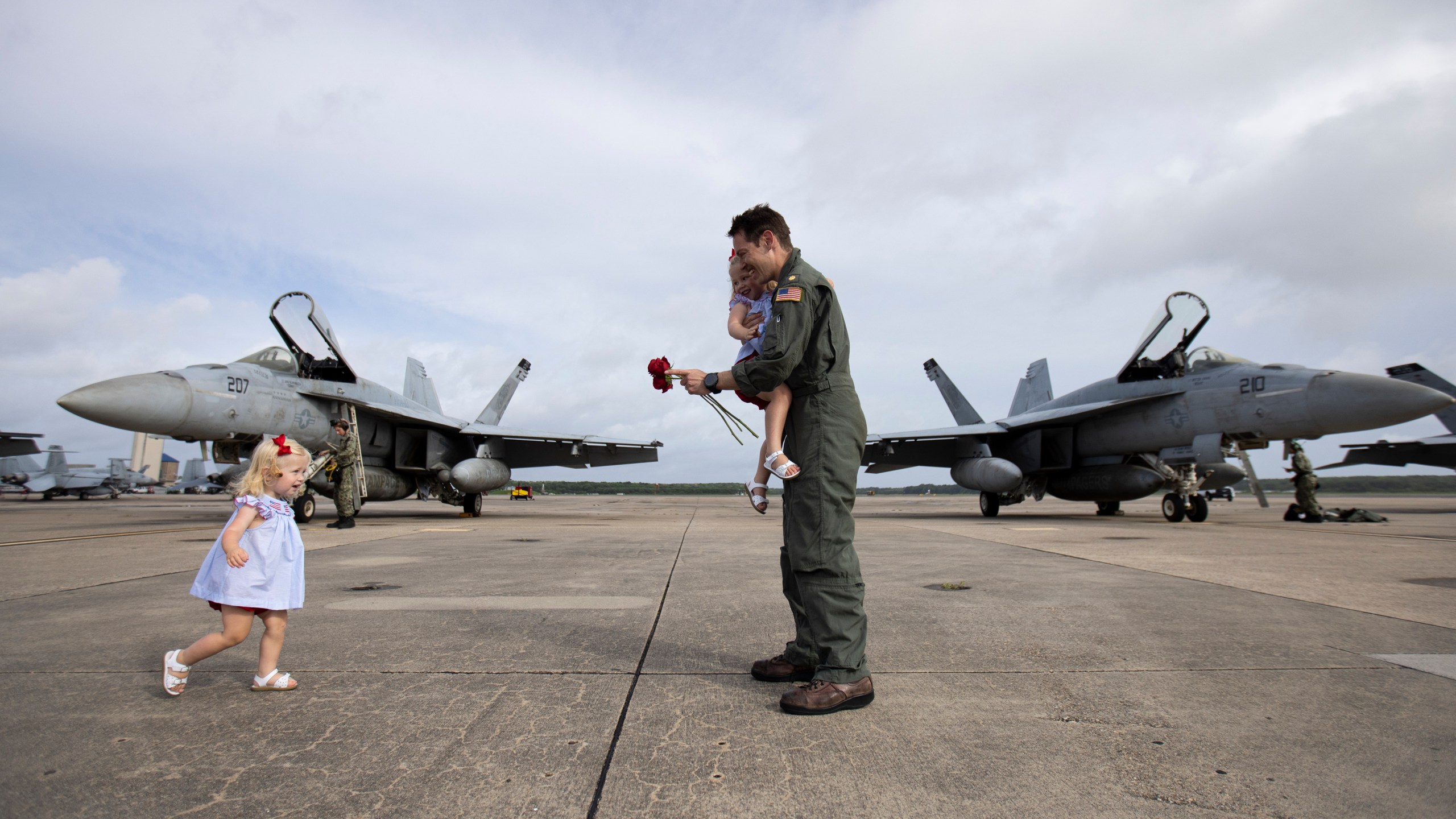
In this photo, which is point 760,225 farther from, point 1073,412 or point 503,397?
point 503,397

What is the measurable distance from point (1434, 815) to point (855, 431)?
175cm

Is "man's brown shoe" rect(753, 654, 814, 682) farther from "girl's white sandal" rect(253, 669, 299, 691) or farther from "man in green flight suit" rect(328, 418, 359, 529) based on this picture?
"man in green flight suit" rect(328, 418, 359, 529)

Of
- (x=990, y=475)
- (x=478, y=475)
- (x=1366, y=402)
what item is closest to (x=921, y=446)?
(x=990, y=475)

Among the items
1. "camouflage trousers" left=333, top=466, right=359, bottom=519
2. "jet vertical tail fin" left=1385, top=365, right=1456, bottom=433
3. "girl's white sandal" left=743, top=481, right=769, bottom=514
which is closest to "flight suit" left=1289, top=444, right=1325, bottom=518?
"jet vertical tail fin" left=1385, top=365, right=1456, bottom=433

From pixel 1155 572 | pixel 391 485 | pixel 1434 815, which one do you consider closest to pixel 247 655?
pixel 1434 815

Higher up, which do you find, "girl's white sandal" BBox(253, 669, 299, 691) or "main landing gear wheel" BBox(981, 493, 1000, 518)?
"girl's white sandal" BBox(253, 669, 299, 691)

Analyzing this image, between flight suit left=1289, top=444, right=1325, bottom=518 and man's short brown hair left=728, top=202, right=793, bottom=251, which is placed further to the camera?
flight suit left=1289, top=444, right=1325, bottom=518

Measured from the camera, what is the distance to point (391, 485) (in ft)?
46.8

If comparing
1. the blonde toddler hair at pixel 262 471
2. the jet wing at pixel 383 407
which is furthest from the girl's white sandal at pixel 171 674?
the jet wing at pixel 383 407

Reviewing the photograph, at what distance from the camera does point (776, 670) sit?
8.25 feet

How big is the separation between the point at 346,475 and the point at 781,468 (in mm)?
11213

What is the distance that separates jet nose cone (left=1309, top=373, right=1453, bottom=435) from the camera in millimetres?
9961

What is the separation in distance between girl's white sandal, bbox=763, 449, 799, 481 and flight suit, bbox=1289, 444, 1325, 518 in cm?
1506

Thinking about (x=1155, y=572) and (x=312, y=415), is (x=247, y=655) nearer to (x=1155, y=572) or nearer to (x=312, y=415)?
(x=1155, y=572)
